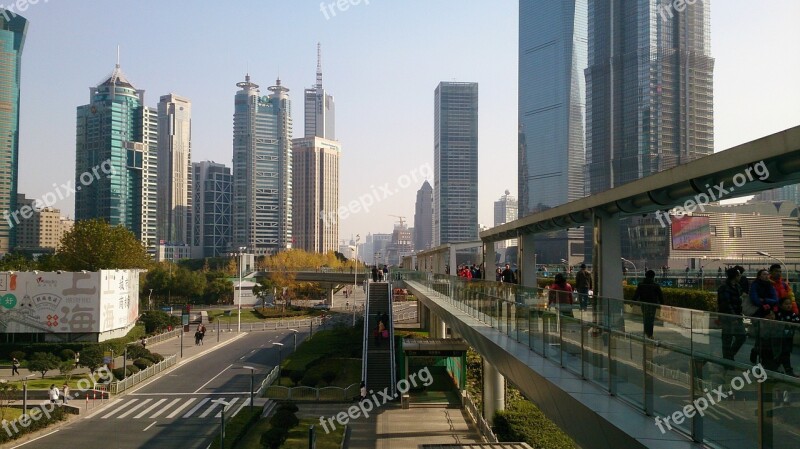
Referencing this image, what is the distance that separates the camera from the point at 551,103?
164 m

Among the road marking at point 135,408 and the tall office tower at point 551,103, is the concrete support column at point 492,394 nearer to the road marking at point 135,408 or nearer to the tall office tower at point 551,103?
the road marking at point 135,408

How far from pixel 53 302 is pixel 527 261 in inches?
1187

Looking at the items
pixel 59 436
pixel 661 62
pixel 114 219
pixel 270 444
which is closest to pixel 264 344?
pixel 59 436

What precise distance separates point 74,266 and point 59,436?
122 feet

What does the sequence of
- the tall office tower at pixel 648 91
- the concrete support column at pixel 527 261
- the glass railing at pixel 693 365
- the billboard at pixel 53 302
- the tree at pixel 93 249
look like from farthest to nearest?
1. the tall office tower at pixel 648 91
2. the tree at pixel 93 249
3. the billboard at pixel 53 302
4. the concrete support column at pixel 527 261
5. the glass railing at pixel 693 365

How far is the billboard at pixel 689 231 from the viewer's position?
48.4 meters

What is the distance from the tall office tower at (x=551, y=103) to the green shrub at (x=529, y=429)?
132468mm

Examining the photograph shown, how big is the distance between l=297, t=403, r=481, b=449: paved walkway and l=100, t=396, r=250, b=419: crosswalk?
291cm

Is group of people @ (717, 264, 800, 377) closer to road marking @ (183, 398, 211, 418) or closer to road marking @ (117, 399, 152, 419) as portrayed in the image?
road marking @ (183, 398, 211, 418)

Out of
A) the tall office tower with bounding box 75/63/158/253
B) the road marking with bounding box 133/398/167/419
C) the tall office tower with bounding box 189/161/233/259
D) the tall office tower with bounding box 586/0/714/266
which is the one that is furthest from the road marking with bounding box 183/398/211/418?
the tall office tower with bounding box 189/161/233/259

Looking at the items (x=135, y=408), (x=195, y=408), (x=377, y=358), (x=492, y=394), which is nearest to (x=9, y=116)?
(x=135, y=408)

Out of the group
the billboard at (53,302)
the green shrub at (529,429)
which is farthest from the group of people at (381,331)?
the billboard at (53,302)

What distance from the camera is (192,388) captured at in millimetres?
31875

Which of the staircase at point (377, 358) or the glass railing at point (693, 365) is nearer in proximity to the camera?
the glass railing at point (693, 365)
